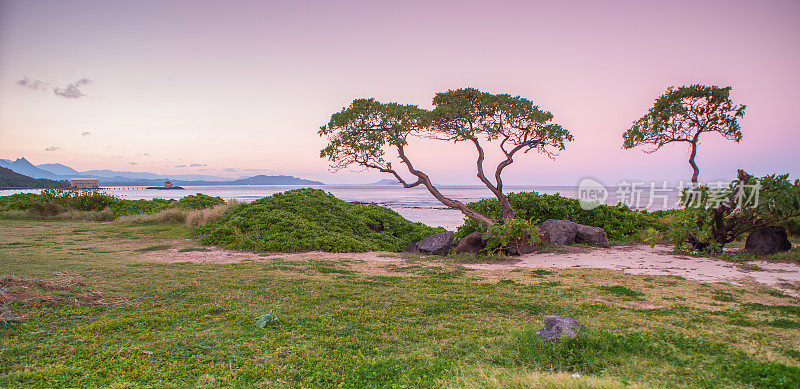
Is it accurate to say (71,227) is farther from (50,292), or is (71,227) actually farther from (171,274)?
(50,292)

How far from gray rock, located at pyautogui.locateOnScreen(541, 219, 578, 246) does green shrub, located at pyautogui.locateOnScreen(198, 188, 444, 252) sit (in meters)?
5.33

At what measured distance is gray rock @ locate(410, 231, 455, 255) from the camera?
13.1m

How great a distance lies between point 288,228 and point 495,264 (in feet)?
24.2

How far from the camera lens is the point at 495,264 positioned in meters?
10.5

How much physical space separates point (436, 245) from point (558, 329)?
30.2 feet

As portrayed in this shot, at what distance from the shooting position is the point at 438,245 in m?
13.2

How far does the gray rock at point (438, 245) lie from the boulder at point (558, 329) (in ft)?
28.6

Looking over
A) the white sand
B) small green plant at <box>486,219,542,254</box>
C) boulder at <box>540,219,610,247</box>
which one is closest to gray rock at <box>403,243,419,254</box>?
small green plant at <box>486,219,542,254</box>

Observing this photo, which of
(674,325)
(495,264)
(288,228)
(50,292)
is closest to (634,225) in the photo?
Result: (495,264)

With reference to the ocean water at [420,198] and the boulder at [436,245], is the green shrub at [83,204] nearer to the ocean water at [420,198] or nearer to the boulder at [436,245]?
the ocean water at [420,198]

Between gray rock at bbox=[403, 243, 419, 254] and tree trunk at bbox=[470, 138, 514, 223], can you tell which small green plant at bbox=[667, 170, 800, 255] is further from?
gray rock at bbox=[403, 243, 419, 254]

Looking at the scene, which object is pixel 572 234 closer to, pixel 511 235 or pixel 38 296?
pixel 511 235

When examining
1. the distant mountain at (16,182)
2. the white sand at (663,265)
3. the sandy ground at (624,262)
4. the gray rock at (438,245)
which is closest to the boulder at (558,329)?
the sandy ground at (624,262)

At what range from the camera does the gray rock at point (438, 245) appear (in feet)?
43.0
